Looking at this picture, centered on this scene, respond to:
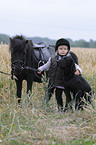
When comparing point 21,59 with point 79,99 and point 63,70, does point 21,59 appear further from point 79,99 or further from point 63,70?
point 79,99

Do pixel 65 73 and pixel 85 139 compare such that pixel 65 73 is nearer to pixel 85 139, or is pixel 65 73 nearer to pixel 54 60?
pixel 54 60

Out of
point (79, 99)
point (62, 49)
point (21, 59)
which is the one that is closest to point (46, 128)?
point (79, 99)

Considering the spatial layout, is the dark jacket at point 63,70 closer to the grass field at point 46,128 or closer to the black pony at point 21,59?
the grass field at point 46,128

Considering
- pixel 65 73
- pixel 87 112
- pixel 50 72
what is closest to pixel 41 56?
pixel 50 72

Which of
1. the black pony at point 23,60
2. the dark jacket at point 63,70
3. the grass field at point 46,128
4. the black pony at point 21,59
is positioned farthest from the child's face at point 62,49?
the grass field at point 46,128

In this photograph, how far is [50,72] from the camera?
17.1 feet

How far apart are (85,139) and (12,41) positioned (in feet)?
8.74

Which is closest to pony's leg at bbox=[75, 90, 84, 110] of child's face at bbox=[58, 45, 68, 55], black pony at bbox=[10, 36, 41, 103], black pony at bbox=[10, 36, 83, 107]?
black pony at bbox=[10, 36, 83, 107]

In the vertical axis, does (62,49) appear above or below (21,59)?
above

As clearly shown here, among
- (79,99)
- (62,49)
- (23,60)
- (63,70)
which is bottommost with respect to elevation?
(79,99)

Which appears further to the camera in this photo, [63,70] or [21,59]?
[21,59]

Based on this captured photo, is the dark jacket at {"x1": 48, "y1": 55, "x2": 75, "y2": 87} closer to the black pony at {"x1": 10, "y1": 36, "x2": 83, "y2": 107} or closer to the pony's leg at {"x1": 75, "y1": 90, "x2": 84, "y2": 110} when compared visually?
the pony's leg at {"x1": 75, "y1": 90, "x2": 84, "y2": 110}

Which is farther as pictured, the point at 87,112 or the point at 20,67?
the point at 20,67

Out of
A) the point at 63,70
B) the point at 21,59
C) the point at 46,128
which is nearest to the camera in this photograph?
the point at 46,128
